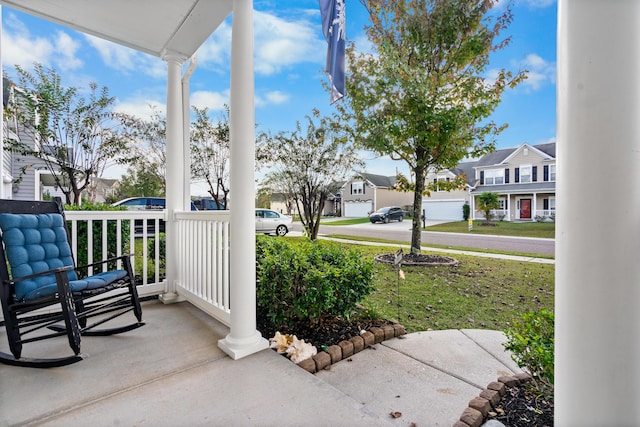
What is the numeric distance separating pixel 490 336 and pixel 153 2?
4064 mm

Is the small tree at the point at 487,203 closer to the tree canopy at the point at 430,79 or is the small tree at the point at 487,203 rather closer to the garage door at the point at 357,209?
the tree canopy at the point at 430,79

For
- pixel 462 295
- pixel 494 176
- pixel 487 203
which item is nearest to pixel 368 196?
pixel 487 203

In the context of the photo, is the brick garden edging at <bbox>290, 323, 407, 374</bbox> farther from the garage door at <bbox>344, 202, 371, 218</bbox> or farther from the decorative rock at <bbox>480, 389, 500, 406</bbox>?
the garage door at <bbox>344, 202, 371, 218</bbox>

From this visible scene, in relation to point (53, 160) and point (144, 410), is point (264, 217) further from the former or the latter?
point (144, 410)

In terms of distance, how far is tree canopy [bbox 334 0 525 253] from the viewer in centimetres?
493

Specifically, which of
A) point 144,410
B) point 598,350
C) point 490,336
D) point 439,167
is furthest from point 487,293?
point 144,410

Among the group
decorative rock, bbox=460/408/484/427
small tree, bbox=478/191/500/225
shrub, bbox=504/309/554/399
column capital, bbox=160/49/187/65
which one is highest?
column capital, bbox=160/49/187/65

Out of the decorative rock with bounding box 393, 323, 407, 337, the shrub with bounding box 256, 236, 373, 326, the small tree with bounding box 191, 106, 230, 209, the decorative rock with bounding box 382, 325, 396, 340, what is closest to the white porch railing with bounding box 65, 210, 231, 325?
the shrub with bounding box 256, 236, 373, 326

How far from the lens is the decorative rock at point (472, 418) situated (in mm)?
1390

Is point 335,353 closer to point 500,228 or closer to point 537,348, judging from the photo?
point 537,348

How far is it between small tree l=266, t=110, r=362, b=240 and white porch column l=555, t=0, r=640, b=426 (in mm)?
5465

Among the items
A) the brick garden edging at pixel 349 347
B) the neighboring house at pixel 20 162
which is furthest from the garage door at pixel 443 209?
the neighboring house at pixel 20 162

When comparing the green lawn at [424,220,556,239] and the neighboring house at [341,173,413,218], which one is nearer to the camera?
the green lawn at [424,220,556,239]

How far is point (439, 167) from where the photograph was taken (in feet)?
19.3
